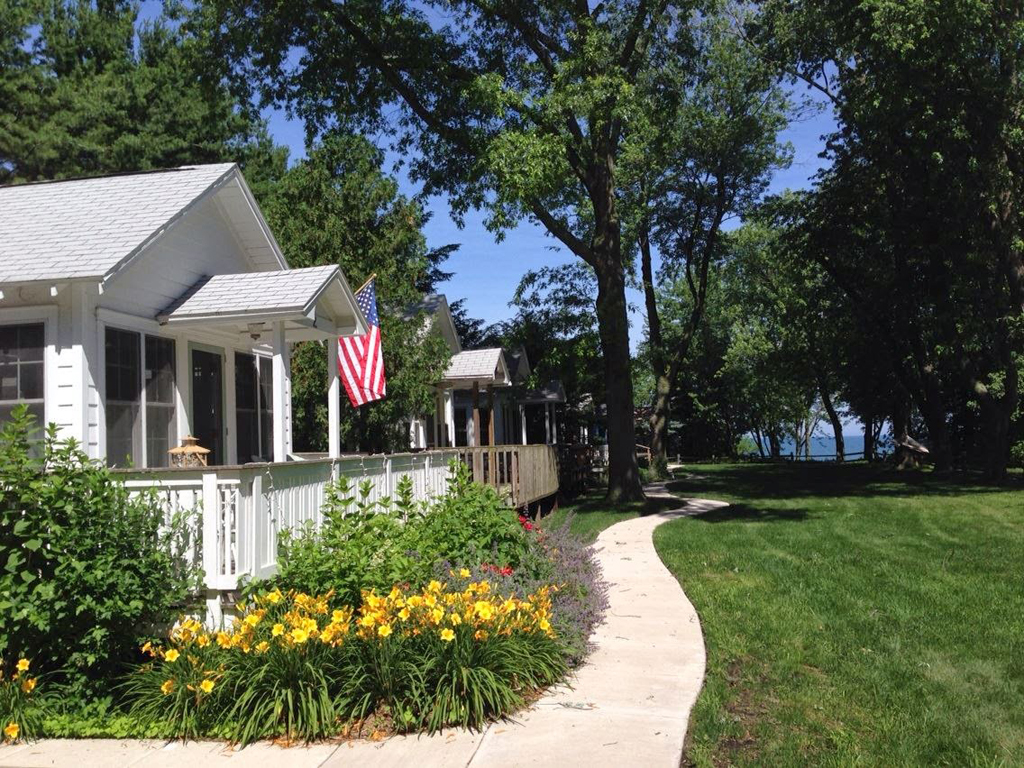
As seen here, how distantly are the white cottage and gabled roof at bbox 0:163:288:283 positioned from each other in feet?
0.08

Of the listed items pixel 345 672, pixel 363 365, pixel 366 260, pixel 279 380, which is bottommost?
pixel 345 672

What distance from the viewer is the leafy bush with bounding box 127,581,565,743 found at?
16.0 ft

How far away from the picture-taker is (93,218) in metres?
9.45

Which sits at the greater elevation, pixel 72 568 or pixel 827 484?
pixel 72 568

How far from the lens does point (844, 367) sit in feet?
101

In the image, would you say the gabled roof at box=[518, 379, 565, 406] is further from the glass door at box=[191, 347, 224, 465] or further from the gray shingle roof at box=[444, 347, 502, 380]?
the glass door at box=[191, 347, 224, 465]

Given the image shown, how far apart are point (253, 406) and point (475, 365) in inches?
377

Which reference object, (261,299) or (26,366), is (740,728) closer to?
(261,299)

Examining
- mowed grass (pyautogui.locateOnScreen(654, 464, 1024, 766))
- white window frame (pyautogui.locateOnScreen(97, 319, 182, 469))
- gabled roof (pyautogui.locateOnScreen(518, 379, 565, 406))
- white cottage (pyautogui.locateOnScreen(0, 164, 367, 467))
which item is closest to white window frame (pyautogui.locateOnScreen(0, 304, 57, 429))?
white cottage (pyautogui.locateOnScreen(0, 164, 367, 467))

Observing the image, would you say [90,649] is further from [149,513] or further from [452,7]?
[452,7]

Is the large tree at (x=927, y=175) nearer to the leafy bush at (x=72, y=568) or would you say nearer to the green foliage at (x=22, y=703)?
the leafy bush at (x=72, y=568)

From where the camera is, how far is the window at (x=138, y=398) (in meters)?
8.85

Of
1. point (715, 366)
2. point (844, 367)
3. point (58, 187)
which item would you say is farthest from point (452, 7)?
point (715, 366)

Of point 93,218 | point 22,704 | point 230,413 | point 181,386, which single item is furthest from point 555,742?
point 230,413
